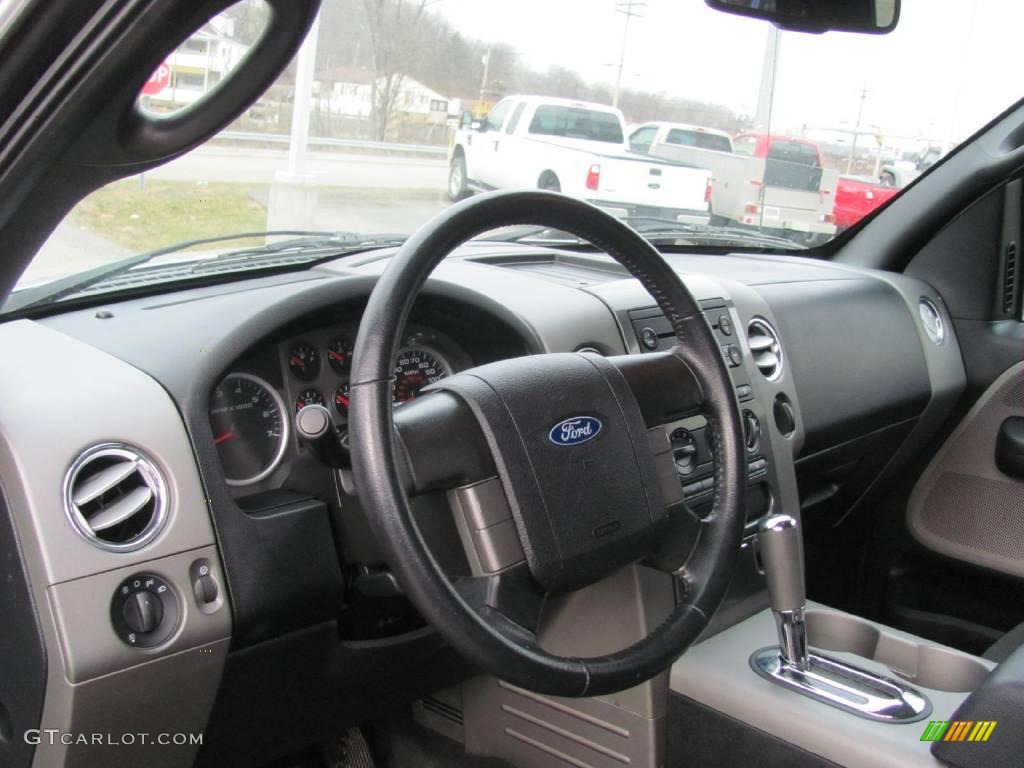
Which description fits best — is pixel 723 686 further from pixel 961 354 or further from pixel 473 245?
pixel 961 354

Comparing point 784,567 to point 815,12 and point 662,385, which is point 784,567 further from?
point 815,12

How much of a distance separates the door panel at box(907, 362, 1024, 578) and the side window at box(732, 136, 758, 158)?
9.25 feet

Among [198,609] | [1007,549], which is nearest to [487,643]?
[198,609]

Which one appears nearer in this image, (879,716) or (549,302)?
(879,716)

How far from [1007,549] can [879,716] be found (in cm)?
135

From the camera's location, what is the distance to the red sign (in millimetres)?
1023

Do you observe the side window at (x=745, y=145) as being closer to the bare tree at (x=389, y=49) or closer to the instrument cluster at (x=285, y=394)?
the bare tree at (x=389, y=49)

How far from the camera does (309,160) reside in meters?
3.27

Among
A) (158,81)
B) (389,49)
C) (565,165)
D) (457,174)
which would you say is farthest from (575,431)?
(565,165)

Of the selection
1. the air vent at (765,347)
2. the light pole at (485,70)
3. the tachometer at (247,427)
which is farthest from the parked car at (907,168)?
the light pole at (485,70)

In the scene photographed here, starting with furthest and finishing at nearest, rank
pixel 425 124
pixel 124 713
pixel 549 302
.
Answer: pixel 425 124 → pixel 549 302 → pixel 124 713

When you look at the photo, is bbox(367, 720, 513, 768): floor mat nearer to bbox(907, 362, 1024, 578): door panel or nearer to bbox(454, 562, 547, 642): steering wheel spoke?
bbox(454, 562, 547, 642): steering wheel spoke

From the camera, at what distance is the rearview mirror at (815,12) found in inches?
72.1

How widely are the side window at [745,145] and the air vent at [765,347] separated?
328 centimetres
